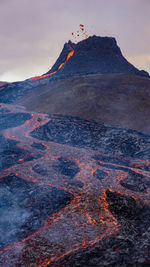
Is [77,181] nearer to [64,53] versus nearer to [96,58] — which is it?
[96,58]

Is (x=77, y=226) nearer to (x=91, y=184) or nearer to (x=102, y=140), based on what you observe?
(x=91, y=184)

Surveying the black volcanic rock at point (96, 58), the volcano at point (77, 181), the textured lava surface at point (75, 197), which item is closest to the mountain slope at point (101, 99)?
the volcano at point (77, 181)

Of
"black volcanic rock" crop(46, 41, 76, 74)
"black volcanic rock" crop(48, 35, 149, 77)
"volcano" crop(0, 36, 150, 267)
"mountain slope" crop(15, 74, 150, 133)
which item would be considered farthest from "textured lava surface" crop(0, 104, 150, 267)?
"black volcanic rock" crop(46, 41, 76, 74)

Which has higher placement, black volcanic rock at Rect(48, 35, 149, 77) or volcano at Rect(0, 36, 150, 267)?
black volcanic rock at Rect(48, 35, 149, 77)

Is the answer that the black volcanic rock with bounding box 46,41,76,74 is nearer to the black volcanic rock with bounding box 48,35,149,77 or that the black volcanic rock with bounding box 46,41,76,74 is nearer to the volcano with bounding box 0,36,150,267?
the black volcanic rock with bounding box 48,35,149,77

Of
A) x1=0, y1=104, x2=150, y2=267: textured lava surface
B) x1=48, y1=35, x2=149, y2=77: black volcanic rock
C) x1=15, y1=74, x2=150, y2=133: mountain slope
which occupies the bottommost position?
x1=0, y1=104, x2=150, y2=267: textured lava surface

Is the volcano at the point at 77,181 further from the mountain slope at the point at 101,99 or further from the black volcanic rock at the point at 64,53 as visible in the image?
the black volcanic rock at the point at 64,53

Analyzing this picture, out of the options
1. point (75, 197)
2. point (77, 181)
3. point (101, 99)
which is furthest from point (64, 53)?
point (75, 197)
